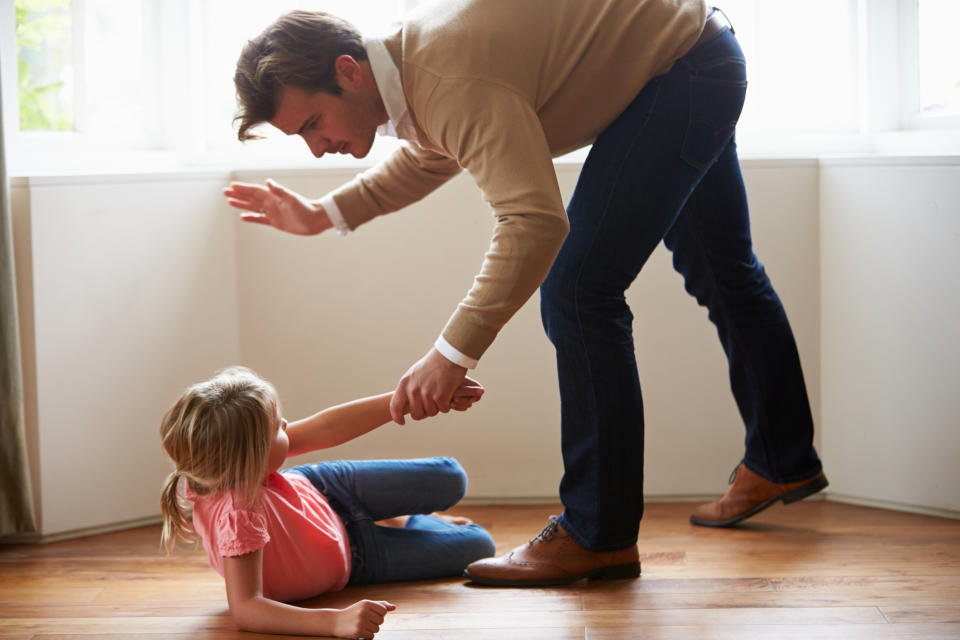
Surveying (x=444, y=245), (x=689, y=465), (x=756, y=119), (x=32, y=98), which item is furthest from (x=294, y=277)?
(x=756, y=119)

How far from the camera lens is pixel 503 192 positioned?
1.43m

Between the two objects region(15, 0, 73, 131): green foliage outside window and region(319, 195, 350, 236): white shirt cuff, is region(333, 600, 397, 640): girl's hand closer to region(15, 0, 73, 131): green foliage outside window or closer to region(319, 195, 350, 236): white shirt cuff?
region(319, 195, 350, 236): white shirt cuff

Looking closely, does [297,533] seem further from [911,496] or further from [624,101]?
[911,496]

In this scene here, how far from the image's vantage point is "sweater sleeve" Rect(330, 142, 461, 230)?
1918mm

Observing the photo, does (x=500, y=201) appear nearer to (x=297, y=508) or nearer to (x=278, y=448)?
(x=278, y=448)

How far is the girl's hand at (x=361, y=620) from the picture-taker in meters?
1.50

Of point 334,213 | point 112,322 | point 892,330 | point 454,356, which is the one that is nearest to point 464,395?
point 454,356

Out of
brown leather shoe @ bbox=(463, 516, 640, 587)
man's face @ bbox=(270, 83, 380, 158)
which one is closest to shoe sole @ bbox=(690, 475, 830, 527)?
brown leather shoe @ bbox=(463, 516, 640, 587)

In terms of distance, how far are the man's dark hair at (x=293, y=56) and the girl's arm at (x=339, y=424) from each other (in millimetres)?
509

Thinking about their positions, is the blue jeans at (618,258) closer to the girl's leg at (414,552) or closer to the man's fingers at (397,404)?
the girl's leg at (414,552)

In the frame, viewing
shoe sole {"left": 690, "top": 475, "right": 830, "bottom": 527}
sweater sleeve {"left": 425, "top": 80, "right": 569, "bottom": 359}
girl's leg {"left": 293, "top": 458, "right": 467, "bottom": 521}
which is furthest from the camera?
shoe sole {"left": 690, "top": 475, "right": 830, "bottom": 527}

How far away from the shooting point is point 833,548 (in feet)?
6.50

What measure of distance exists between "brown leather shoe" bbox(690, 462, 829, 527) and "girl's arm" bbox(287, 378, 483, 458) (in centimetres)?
80

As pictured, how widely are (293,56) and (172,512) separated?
0.78 meters
